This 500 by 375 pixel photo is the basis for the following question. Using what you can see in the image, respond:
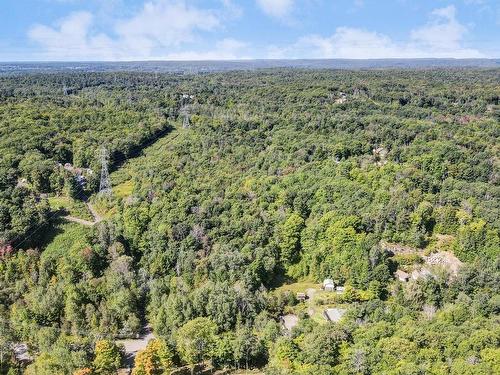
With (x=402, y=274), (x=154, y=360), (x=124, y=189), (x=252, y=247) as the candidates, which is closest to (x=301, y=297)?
(x=252, y=247)

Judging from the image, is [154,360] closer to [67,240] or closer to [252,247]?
[252,247]

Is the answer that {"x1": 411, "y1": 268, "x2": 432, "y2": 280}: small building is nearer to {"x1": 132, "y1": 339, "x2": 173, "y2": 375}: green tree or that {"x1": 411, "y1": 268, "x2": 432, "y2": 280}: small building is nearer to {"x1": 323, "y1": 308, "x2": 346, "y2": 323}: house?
{"x1": 323, "y1": 308, "x2": 346, "y2": 323}: house

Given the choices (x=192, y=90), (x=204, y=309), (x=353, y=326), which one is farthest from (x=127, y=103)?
(x=353, y=326)

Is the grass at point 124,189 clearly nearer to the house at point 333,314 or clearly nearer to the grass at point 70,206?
the grass at point 70,206

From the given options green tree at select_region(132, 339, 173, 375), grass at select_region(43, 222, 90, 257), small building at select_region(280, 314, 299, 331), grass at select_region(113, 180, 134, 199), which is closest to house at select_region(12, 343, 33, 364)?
green tree at select_region(132, 339, 173, 375)

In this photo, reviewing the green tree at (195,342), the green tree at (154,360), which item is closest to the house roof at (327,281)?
the green tree at (195,342)
